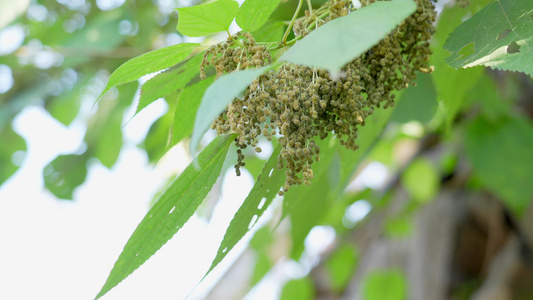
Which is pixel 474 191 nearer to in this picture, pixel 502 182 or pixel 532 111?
pixel 532 111

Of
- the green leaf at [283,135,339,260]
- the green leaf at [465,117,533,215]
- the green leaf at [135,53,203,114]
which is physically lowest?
the green leaf at [465,117,533,215]

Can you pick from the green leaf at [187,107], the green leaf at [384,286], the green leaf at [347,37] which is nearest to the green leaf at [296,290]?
the green leaf at [384,286]

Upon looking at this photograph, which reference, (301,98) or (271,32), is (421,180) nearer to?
(271,32)

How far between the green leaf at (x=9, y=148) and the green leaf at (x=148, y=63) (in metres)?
1.67

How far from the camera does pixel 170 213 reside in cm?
65

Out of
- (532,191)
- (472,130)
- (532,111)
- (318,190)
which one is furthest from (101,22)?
(532,111)

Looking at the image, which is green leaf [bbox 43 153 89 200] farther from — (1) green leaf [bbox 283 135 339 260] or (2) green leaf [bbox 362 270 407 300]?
(2) green leaf [bbox 362 270 407 300]

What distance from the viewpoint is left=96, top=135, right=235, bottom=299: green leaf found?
2.12ft

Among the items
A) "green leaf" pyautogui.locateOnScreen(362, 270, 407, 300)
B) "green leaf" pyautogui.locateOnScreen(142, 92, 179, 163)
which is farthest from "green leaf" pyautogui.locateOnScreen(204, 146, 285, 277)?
"green leaf" pyautogui.locateOnScreen(362, 270, 407, 300)

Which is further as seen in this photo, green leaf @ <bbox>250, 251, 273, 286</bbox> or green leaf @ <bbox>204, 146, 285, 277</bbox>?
green leaf @ <bbox>250, 251, 273, 286</bbox>

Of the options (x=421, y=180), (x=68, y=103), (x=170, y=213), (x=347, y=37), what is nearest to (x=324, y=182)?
(x=170, y=213)

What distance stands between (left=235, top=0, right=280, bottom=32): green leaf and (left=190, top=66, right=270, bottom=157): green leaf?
0.69ft

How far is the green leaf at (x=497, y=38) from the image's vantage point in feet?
1.87

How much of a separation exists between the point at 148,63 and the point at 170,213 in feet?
0.61
